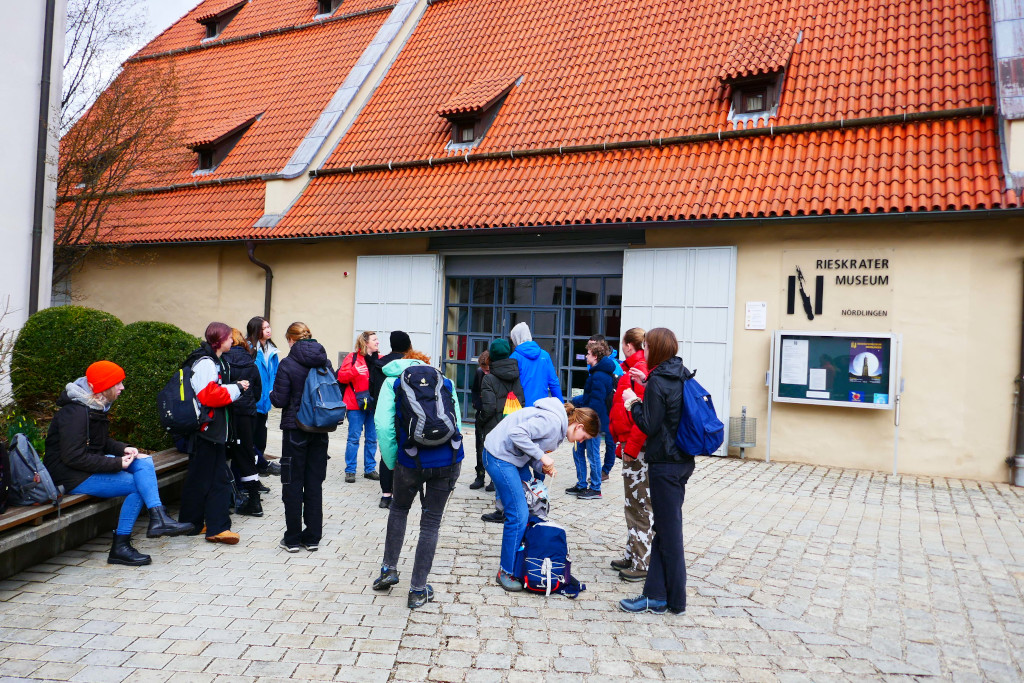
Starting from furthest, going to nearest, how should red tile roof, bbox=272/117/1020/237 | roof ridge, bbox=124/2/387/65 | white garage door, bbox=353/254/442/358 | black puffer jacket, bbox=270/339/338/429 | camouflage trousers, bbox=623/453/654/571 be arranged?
roof ridge, bbox=124/2/387/65 → white garage door, bbox=353/254/442/358 → red tile roof, bbox=272/117/1020/237 → black puffer jacket, bbox=270/339/338/429 → camouflage trousers, bbox=623/453/654/571

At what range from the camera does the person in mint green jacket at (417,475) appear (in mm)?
4984

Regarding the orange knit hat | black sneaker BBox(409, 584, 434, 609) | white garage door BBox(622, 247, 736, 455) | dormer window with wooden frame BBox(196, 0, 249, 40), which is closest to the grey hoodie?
black sneaker BBox(409, 584, 434, 609)

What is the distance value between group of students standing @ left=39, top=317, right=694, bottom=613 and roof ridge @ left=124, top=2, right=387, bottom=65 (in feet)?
46.9

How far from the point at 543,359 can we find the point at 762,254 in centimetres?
497

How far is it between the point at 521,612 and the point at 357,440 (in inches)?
176

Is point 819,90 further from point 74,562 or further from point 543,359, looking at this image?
point 74,562

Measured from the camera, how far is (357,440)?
8.98 metres

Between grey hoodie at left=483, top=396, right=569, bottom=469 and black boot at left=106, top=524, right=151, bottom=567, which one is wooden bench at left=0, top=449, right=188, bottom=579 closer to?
black boot at left=106, top=524, right=151, bottom=567

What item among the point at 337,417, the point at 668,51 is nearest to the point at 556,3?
the point at 668,51

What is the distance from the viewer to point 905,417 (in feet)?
34.7

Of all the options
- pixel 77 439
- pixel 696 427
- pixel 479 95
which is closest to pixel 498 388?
pixel 696 427

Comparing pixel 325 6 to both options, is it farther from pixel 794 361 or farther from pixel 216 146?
pixel 794 361

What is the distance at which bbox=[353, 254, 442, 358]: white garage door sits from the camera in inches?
563

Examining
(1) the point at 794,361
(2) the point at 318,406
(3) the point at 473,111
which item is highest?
(3) the point at 473,111
